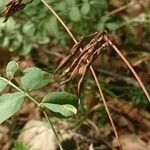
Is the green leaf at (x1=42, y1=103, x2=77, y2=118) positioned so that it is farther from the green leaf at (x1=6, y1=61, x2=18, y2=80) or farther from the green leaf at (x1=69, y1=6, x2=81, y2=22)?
the green leaf at (x1=69, y1=6, x2=81, y2=22)

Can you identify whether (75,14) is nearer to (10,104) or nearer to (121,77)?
(121,77)

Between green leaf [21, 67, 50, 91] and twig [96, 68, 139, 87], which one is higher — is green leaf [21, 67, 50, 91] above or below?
above

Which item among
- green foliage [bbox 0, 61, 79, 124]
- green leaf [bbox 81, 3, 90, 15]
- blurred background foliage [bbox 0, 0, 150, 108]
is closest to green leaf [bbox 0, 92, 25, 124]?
green foliage [bbox 0, 61, 79, 124]

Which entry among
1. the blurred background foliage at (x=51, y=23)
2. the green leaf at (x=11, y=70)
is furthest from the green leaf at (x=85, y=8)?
the green leaf at (x=11, y=70)

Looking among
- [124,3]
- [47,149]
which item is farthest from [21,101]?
[124,3]

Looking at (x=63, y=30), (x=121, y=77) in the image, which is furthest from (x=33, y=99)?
(x=121, y=77)

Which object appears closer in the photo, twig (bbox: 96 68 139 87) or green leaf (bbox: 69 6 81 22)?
green leaf (bbox: 69 6 81 22)
